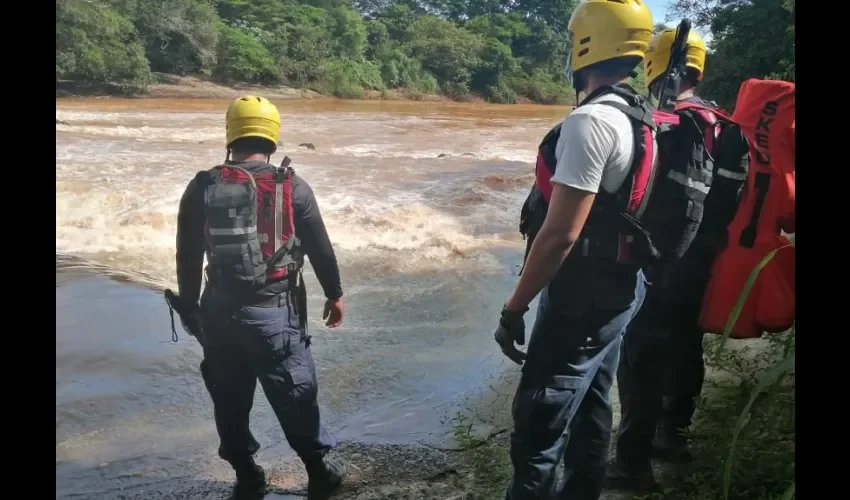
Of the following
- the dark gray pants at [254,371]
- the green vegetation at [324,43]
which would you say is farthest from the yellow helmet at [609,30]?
the dark gray pants at [254,371]

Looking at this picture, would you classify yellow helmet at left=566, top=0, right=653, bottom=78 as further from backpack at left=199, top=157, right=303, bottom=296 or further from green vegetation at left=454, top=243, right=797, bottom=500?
backpack at left=199, top=157, right=303, bottom=296

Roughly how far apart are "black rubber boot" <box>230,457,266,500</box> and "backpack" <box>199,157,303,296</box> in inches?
23.9

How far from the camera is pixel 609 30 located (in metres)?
1.91

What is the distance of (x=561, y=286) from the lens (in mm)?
1996

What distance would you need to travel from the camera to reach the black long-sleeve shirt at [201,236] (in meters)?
2.16

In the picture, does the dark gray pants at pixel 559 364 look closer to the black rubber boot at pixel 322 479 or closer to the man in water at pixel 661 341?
the man in water at pixel 661 341

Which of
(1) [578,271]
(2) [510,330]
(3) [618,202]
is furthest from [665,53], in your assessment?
(2) [510,330]

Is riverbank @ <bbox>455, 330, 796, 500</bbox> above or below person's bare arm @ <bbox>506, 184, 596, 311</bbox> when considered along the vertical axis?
below

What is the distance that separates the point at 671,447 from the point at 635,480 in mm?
301

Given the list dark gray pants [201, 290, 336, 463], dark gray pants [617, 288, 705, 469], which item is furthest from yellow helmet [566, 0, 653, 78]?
dark gray pants [201, 290, 336, 463]

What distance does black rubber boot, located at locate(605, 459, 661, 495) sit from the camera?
2553 millimetres

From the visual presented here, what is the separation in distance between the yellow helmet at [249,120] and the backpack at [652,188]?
82 centimetres

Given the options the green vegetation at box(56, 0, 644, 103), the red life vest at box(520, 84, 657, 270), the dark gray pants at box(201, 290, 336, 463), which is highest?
the green vegetation at box(56, 0, 644, 103)

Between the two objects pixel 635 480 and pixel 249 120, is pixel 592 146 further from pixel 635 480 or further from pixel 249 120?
pixel 635 480
